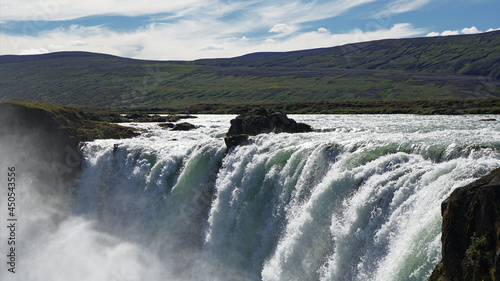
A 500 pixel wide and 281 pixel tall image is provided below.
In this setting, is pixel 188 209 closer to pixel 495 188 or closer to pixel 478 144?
pixel 478 144

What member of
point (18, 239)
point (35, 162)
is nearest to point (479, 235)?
point (18, 239)

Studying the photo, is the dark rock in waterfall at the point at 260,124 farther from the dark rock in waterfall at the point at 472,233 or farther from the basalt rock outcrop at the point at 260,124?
the dark rock in waterfall at the point at 472,233

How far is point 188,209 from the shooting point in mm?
29109

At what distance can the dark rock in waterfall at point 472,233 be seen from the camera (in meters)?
12.1

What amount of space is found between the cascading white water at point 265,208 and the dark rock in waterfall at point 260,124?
4758mm

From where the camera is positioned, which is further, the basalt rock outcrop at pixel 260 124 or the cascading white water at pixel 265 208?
the basalt rock outcrop at pixel 260 124

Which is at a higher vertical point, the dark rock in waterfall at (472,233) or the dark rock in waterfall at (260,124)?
the dark rock in waterfall at (260,124)

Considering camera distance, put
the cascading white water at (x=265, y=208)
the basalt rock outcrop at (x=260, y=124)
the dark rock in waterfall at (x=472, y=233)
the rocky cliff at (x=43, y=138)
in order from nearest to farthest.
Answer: the dark rock in waterfall at (x=472, y=233) < the cascading white water at (x=265, y=208) < the basalt rock outcrop at (x=260, y=124) < the rocky cliff at (x=43, y=138)


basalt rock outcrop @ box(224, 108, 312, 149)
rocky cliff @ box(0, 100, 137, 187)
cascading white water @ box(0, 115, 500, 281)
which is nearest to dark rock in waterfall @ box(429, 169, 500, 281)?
cascading white water @ box(0, 115, 500, 281)

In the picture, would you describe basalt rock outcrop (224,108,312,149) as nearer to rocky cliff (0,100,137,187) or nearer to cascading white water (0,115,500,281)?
cascading white water (0,115,500,281)

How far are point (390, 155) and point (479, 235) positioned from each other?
24.8 ft

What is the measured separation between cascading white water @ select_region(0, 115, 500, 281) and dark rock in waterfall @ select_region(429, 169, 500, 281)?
1.10m

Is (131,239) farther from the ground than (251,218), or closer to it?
closer to it

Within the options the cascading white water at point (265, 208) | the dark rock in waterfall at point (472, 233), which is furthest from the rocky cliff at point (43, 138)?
the dark rock in waterfall at point (472, 233)
